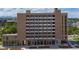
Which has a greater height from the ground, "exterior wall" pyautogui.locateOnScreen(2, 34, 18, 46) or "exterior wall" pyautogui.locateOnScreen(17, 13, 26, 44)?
"exterior wall" pyautogui.locateOnScreen(17, 13, 26, 44)

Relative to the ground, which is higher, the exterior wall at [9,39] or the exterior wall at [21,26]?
the exterior wall at [21,26]

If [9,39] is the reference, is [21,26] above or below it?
above

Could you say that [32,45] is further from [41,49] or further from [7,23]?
[7,23]

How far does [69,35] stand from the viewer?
2.45m

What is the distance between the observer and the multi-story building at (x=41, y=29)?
241 cm

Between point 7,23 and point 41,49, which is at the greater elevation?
point 7,23

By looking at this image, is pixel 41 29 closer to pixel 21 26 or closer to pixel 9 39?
pixel 21 26

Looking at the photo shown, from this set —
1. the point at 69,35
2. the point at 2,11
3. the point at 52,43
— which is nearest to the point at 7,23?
the point at 2,11

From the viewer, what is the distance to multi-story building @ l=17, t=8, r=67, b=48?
7.90 feet

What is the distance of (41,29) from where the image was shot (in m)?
2.45

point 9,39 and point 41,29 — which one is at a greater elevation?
point 41,29

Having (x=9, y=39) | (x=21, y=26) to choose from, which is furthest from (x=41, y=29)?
(x=9, y=39)
